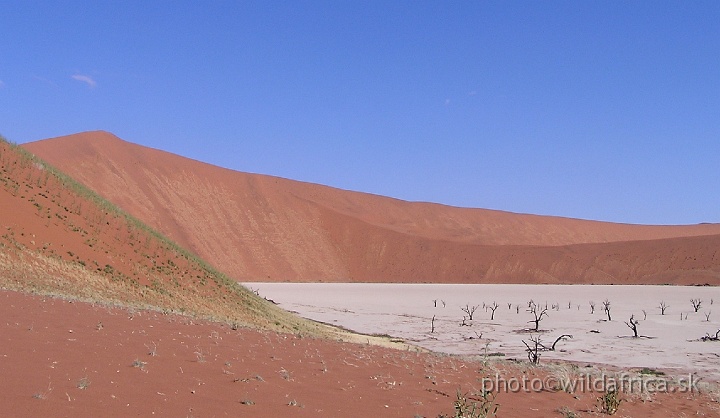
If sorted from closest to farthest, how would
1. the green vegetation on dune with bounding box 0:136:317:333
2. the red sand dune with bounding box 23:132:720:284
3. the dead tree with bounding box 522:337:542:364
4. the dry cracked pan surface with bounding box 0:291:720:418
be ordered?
the dry cracked pan surface with bounding box 0:291:720:418, the dead tree with bounding box 522:337:542:364, the green vegetation on dune with bounding box 0:136:317:333, the red sand dune with bounding box 23:132:720:284

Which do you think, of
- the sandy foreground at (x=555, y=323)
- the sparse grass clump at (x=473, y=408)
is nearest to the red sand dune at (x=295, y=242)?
the sandy foreground at (x=555, y=323)

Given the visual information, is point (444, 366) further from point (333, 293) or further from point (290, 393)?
point (333, 293)

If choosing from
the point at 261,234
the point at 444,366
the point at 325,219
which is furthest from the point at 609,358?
the point at 325,219

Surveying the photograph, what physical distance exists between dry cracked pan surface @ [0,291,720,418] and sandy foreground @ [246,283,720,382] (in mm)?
8235

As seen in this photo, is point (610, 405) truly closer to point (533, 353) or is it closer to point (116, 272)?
point (533, 353)

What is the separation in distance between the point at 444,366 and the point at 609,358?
33.4 ft

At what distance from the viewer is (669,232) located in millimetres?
155500

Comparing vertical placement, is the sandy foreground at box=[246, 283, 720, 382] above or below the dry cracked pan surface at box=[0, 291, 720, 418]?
below

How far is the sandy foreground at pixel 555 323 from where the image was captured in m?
20.8

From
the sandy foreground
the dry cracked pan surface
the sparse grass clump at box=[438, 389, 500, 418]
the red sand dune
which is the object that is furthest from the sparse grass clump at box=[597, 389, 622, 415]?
the red sand dune

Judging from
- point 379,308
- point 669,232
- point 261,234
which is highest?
point 669,232

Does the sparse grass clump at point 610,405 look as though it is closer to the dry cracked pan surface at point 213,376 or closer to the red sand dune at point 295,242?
the dry cracked pan surface at point 213,376

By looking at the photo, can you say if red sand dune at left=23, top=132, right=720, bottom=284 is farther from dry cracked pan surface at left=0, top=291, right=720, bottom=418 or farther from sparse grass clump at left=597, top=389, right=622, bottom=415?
sparse grass clump at left=597, top=389, right=622, bottom=415

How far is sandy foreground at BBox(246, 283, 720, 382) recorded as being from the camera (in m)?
20.8
